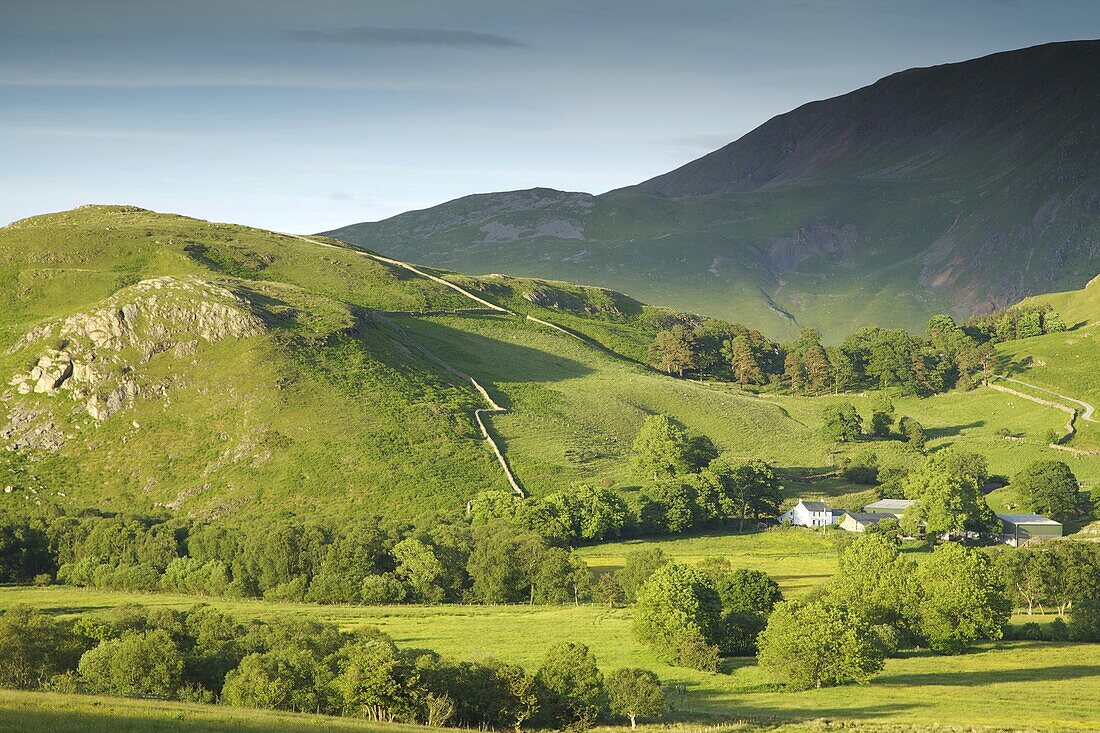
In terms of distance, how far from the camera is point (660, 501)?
4227 inches

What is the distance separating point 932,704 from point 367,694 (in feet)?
93.5

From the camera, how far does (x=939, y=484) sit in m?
102

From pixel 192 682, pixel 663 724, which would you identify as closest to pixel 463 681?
pixel 663 724

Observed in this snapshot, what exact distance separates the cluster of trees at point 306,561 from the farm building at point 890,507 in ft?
136

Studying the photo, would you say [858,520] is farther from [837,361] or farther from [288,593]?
[837,361]

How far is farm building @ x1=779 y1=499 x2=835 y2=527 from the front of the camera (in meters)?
110

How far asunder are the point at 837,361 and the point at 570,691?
448 ft

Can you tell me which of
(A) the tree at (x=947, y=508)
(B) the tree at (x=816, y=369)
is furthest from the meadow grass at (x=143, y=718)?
(B) the tree at (x=816, y=369)

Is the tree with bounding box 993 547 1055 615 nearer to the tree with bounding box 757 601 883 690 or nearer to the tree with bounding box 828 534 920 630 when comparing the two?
the tree with bounding box 828 534 920 630

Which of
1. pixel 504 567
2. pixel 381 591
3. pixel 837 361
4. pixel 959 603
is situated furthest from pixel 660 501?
pixel 837 361

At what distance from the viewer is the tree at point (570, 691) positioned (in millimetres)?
50750

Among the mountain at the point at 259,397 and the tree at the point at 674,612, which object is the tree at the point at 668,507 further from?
the tree at the point at 674,612

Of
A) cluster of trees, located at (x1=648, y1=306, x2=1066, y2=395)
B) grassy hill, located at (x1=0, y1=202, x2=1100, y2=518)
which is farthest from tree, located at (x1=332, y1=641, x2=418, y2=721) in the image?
cluster of trees, located at (x1=648, y1=306, x2=1066, y2=395)

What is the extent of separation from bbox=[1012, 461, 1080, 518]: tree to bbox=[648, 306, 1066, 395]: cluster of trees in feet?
192
